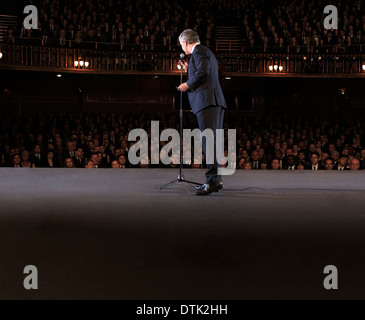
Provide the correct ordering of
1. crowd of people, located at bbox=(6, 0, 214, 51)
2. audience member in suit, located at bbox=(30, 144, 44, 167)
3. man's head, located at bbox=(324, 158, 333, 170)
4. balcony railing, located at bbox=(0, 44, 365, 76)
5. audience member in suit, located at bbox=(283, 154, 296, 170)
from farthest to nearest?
crowd of people, located at bbox=(6, 0, 214, 51) < balcony railing, located at bbox=(0, 44, 365, 76) < audience member in suit, located at bbox=(283, 154, 296, 170) < audience member in suit, located at bbox=(30, 144, 44, 167) < man's head, located at bbox=(324, 158, 333, 170)

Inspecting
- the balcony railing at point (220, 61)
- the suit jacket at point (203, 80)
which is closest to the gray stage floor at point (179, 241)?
the suit jacket at point (203, 80)

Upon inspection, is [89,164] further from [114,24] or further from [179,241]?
[114,24]

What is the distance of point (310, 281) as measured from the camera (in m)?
1.44

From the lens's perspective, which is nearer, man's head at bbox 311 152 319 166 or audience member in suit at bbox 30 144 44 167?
man's head at bbox 311 152 319 166

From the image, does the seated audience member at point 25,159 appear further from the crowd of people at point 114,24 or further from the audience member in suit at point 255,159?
the crowd of people at point 114,24

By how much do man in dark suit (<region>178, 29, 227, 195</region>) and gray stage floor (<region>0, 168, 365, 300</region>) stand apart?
0.40 feet

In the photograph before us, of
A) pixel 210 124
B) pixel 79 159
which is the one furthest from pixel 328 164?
pixel 210 124

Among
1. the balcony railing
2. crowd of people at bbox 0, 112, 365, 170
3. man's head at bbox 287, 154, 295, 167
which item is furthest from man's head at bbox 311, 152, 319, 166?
the balcony railing

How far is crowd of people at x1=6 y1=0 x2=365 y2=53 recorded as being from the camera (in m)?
11.6

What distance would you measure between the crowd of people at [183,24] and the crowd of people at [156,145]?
244cm

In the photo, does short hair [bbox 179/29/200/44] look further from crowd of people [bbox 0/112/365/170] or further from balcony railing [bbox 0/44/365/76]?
balcony railing [bbox 0/44/365/76]
